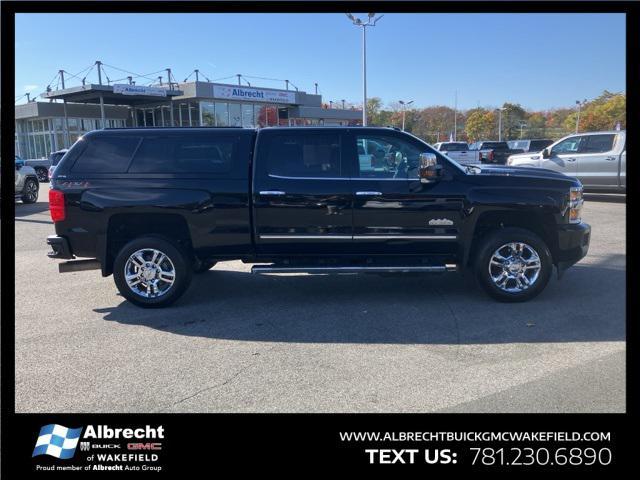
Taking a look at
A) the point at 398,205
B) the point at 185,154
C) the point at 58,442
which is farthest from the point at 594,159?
the point at 58,442

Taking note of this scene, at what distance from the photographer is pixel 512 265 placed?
575 centimetres

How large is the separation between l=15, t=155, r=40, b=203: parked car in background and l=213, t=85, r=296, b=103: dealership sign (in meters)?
17.9

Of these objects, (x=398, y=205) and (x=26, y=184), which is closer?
(x=398, y=205)

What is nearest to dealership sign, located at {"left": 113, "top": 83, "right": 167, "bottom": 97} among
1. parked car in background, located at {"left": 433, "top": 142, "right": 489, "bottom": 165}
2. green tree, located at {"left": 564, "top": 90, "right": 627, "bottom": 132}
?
parked car in background, located at {"left": 433, "top": 142, "right": 489, "bottom": 165}

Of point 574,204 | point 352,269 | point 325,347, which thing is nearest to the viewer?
point 325,347

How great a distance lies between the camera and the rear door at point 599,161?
45.3 feet

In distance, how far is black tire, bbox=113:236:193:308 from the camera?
18.7ft

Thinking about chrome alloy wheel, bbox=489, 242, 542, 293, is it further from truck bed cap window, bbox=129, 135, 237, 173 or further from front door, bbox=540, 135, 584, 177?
front door, bbox=540, 135, 584, 177

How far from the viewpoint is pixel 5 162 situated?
140 inches

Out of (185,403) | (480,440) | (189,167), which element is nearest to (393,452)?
(480,440)

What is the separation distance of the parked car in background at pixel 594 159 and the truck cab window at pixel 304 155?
894 centimetres

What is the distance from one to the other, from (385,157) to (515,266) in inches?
74.5

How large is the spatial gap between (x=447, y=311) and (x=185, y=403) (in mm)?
2996

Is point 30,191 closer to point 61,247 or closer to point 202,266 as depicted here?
point 202,266
